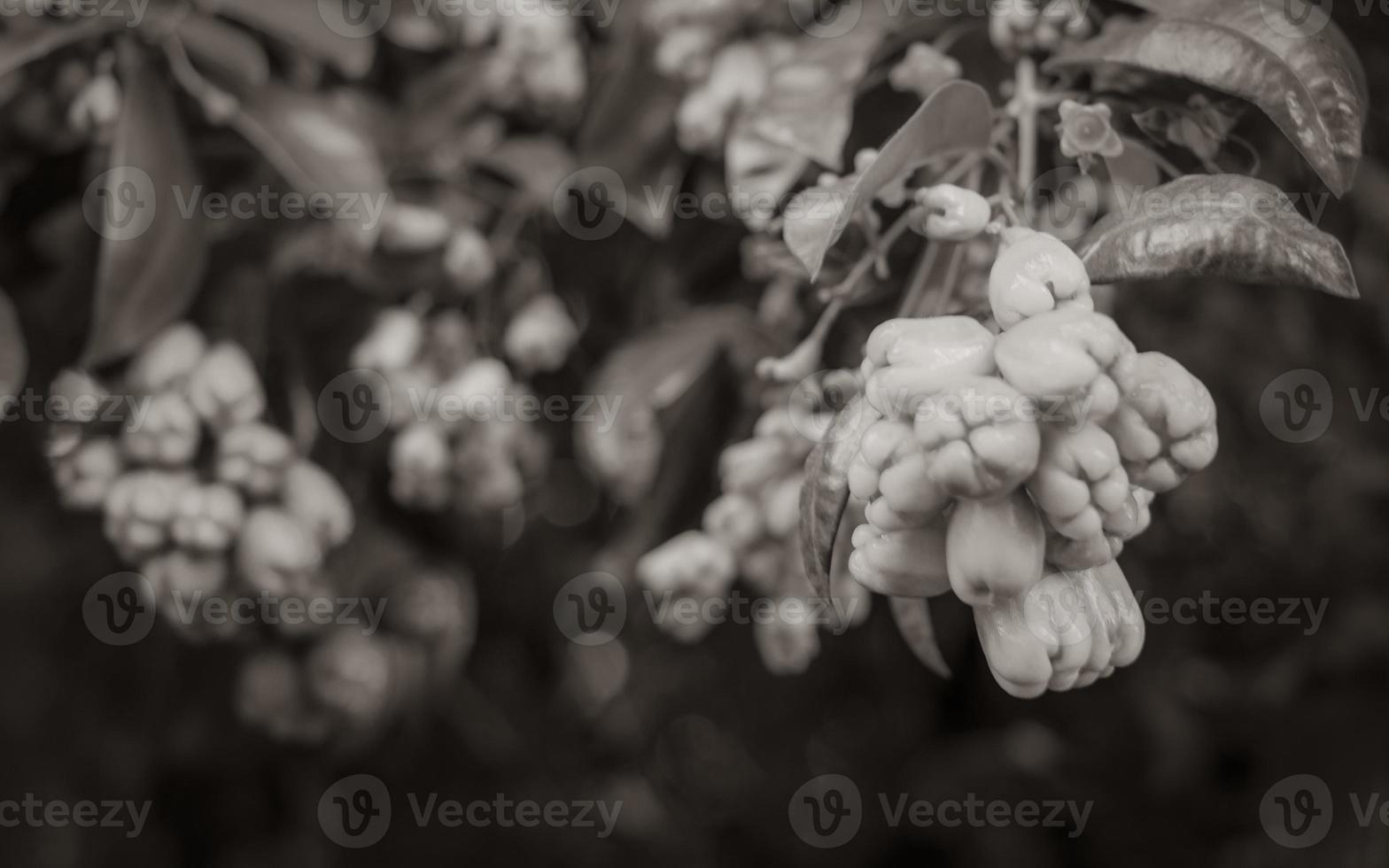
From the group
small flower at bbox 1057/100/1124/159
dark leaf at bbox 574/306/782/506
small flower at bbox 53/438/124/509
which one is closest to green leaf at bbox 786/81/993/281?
small flower at bbox 1057/100/1124/159

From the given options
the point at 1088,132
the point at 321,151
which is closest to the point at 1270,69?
the point at 1088,132

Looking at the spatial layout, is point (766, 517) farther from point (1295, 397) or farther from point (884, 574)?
point (1295, 397)

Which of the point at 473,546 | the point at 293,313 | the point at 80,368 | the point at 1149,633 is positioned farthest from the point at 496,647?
the point at 1149,633

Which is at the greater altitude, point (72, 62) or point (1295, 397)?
point (72, 62)

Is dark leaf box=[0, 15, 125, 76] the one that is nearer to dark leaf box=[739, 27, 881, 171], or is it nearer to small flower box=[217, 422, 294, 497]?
small flower box=[217, 422, 294, 497]

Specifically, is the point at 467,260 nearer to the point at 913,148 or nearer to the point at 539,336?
the point at 539,336

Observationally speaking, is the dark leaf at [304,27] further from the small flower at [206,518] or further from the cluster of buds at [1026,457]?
the cluster of buds at [1026,457]

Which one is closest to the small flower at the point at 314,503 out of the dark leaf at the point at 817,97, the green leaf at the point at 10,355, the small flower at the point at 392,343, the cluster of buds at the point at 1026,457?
the small flower at the point at 392,343
